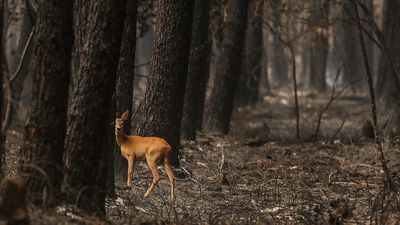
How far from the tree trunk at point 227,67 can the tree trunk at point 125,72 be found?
23.9 feet

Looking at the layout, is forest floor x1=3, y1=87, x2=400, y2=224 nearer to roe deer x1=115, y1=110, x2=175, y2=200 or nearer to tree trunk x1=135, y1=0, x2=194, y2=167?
roe deer x1=115, y1=110, x2=175, y2=200

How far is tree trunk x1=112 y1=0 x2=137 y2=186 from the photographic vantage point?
11.5 metres

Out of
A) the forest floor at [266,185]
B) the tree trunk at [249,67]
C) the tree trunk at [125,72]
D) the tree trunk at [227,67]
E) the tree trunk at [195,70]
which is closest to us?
the forest floor at [266,185]

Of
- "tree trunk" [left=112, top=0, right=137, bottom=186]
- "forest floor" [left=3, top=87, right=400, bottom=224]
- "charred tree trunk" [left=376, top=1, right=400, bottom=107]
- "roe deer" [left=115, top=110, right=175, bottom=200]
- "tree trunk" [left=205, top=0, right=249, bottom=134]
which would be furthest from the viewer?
"charred tree trunk" [left=376, top=1, right=400, bottom=107]

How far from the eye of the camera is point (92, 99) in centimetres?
774

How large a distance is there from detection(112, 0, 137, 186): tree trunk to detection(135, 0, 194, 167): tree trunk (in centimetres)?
106

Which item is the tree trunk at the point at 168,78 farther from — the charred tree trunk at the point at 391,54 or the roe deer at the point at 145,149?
the charred tree trunk at the point at 391,54

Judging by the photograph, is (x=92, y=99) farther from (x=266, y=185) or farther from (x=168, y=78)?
(x=168, y=78)

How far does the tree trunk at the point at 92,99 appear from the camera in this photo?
7.72 meters

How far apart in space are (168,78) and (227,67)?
6.25 m

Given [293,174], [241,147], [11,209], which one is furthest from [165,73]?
[11,209]

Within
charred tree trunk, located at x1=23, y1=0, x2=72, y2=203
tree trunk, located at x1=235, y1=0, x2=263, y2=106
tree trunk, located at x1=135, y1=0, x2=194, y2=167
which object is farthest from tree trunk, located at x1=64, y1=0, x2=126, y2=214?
tree trunk, located at x1=235, y1=0, x2=263, y2=106

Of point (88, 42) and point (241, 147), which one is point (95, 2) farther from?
point (241, 147)

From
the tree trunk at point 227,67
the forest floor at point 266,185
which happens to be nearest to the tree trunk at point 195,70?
the forest floor at point 266,185
